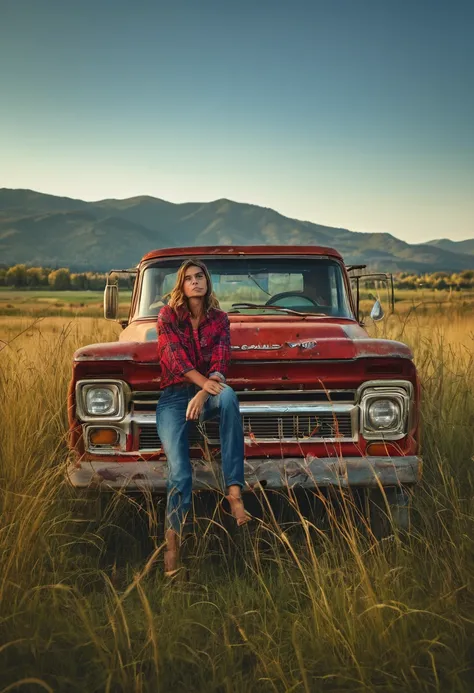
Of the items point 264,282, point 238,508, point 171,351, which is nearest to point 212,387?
point 171,351

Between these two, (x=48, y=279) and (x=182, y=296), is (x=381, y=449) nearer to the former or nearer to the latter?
(x=182, y=296)

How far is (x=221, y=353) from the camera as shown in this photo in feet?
11.6

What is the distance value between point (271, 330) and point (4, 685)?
7.10 feet

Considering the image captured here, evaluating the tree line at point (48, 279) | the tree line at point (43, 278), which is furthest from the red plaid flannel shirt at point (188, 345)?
the tree line at point (43, 278)

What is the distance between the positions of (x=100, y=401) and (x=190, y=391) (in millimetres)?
458

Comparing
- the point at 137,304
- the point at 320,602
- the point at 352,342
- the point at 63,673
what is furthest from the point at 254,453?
the point at 137,304

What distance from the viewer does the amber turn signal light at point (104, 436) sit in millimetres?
3609

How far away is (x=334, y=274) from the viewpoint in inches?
198

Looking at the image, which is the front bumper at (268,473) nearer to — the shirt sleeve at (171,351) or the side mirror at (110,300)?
the shirt sleeve at (171,351)

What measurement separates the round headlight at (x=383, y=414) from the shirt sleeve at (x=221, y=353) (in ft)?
2.51

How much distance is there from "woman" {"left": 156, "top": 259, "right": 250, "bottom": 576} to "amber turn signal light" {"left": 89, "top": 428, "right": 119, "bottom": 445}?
0.28m

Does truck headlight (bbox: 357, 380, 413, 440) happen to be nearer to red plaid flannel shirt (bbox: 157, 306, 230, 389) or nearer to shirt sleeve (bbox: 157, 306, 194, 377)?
red plaid flannel shirt (bbox: 157, 306, 230, 389)

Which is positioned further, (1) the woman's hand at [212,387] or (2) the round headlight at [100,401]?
(2) the round headlight at [100,401]

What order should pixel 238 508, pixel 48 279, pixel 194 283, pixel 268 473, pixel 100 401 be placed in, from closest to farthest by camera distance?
pixel 238 508 < pixel 268 473 < pixel 100 401 < pixel 194 283 < pixel 48 279
